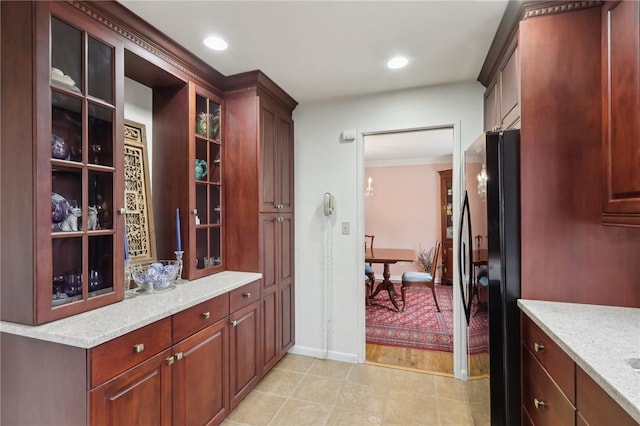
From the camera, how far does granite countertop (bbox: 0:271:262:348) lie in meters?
1.17

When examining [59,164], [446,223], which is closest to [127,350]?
[59,164]

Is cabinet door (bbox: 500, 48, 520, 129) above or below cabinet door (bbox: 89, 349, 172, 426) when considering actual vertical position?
above

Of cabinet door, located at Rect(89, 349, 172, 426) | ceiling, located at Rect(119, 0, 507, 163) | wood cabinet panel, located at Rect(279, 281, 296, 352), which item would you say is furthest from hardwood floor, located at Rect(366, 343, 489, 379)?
ceiling, located at Rect(119, 0, 507, 163)

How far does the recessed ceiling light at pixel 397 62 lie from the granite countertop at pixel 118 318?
1.89 meters

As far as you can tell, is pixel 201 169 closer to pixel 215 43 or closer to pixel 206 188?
pixel 206 188

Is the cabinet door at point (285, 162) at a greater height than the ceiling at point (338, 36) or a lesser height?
lesser

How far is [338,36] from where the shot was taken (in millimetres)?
1842

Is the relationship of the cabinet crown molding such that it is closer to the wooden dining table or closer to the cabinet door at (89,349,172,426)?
the cabinet door at (89,349,172,426)

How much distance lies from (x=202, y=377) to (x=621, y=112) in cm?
241

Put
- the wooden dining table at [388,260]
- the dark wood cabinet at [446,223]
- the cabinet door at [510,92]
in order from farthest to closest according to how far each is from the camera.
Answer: the dark wood cabinet at [446,223] → the wooden dining table at [388,260] → the cabinet door at [510,92]

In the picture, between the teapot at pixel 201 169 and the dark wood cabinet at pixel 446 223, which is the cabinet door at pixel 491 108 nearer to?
the teapot at pixel 201 169

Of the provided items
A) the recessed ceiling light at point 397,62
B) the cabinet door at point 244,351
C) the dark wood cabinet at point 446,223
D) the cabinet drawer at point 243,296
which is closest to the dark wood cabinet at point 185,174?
the cabinet drawer at point 243,296

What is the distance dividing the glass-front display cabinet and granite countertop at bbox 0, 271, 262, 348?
1.09 ft

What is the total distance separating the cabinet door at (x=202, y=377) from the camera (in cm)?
158
